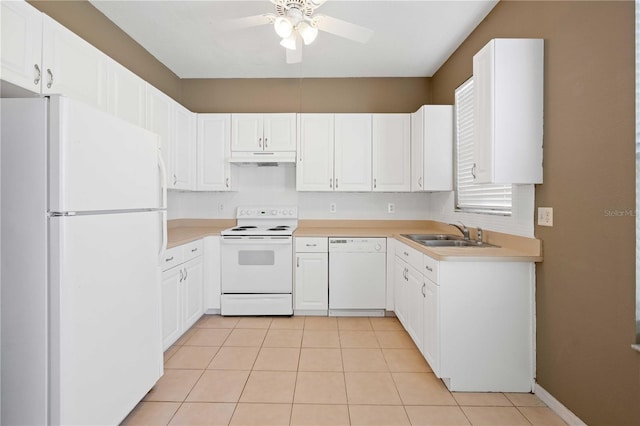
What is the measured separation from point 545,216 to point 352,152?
2097mm

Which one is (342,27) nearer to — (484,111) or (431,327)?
(484,111)

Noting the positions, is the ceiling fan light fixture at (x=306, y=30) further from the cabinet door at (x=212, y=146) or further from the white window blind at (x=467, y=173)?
the cabinet door at (x=212, y=146)

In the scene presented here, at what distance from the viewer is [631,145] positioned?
1380 millimetres

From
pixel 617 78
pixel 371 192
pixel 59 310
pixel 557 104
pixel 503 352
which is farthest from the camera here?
pixel 371 192

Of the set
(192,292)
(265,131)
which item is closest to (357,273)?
(192,292)

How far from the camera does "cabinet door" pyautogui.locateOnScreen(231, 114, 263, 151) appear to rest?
3605mm

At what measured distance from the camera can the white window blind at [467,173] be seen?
255 cm

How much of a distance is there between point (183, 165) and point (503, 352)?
3302 mm

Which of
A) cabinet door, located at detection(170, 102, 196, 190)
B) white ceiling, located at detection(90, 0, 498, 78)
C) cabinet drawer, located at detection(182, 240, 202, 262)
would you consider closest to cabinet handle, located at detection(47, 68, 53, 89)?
white ceiling, located at detection(90, 0, 498, 78)

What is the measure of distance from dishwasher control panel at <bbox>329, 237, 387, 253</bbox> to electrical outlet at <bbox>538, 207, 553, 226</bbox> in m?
1.53

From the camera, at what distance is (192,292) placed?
3.01m

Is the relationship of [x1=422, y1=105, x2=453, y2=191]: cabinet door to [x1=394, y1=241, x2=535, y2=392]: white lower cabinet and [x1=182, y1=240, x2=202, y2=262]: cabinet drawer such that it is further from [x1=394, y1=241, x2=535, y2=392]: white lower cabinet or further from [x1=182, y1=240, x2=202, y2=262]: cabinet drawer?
[x1=182, y1=240, x2=202, y2=262]: cabinet drawer

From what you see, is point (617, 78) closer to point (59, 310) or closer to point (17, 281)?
point (59, 310)

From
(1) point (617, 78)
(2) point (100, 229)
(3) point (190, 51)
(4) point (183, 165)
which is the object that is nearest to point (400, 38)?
(1) point (617, 78)
